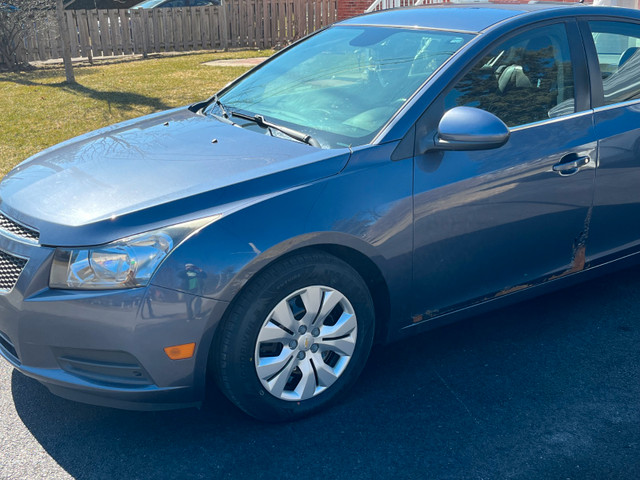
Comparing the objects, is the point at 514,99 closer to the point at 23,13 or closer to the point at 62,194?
the point at 62,194

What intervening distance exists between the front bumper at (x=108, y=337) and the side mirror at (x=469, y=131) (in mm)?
1234

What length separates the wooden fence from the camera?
15.7m

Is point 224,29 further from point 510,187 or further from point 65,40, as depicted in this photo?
point 510,187

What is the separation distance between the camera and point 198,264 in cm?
270

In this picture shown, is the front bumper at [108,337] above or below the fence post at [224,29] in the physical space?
below

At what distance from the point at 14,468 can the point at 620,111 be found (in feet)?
11.1

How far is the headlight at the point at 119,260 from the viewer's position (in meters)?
2.68

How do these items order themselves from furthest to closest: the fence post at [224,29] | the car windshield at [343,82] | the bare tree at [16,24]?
1. the fence post at [224,29]
2. the bare tree at [16,24]
3. the car windshield at [343,82]

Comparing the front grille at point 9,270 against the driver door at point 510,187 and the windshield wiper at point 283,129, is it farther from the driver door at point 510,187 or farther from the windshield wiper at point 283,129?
the driver door at point 510,187

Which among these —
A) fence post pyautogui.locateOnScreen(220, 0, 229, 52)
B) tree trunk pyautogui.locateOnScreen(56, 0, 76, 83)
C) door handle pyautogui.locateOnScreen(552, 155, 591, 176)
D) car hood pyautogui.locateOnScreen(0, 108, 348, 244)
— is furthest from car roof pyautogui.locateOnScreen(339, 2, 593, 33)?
fence post pyautogui.locateOnScreen(220, 0, 229, 52)

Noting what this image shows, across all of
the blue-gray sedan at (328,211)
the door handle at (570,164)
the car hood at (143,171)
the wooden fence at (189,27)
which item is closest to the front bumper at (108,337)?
the blue-gray sedan at (328,211)

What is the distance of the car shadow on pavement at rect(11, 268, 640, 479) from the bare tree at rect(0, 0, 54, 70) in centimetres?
1113

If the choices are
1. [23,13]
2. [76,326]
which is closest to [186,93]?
[23,13]

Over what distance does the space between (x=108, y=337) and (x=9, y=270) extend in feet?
1.88
